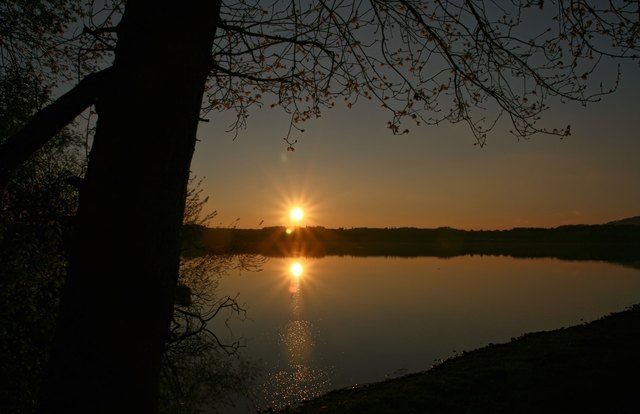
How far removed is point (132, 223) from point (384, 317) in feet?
109

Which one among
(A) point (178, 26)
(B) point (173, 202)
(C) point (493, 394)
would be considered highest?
(A) point (178, 26)

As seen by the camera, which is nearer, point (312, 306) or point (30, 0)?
point (30, 0)

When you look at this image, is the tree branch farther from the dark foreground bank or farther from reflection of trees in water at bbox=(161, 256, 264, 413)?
reflection of trees in water at bbox=(161, 256, 264, 413)

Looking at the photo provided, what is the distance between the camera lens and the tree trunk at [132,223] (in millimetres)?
1913

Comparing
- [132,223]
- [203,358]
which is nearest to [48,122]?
[132,223]

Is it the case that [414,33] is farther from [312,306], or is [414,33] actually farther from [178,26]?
[312,306]

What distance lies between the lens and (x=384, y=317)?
33656mm

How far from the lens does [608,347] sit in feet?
43.9

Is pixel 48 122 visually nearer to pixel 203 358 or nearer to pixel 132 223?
pixel 132 223

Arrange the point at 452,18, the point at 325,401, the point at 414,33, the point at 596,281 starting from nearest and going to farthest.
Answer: the point at 452,18 < the point at 414,33 < the point at 325,401 < the point at 596,281

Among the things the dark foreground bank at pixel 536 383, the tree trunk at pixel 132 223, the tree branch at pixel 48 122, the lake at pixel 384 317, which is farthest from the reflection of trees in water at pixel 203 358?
the tree trunk at pixel 132 223

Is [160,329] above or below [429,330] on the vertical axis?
above

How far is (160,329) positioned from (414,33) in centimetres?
496

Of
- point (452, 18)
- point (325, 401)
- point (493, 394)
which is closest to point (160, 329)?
point (452, 18)
